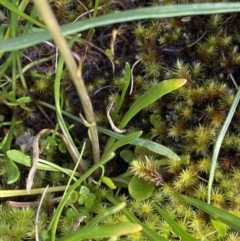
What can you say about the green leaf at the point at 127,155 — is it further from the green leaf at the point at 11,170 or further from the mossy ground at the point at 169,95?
the green leaf at the point at 11,170

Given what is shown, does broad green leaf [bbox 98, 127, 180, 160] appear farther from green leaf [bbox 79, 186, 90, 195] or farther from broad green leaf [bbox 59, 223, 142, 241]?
broad green leaf [bbox 59, 223, 142, 241]

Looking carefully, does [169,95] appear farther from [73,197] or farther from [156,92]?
[73,197]

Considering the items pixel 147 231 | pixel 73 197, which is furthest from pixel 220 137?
pixel 73 197

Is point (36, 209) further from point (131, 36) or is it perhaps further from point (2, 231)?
point (131, 36)

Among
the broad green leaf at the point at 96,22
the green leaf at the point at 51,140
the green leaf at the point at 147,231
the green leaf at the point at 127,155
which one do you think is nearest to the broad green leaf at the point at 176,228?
the green leaf at the point at 147,231

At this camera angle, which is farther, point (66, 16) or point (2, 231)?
point (66, 16)

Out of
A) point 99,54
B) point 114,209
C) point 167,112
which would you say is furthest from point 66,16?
point 114,209

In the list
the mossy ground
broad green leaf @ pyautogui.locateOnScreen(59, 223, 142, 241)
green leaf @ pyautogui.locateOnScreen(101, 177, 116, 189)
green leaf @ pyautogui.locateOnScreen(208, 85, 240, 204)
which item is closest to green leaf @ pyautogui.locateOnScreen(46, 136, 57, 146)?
the mossy ground
